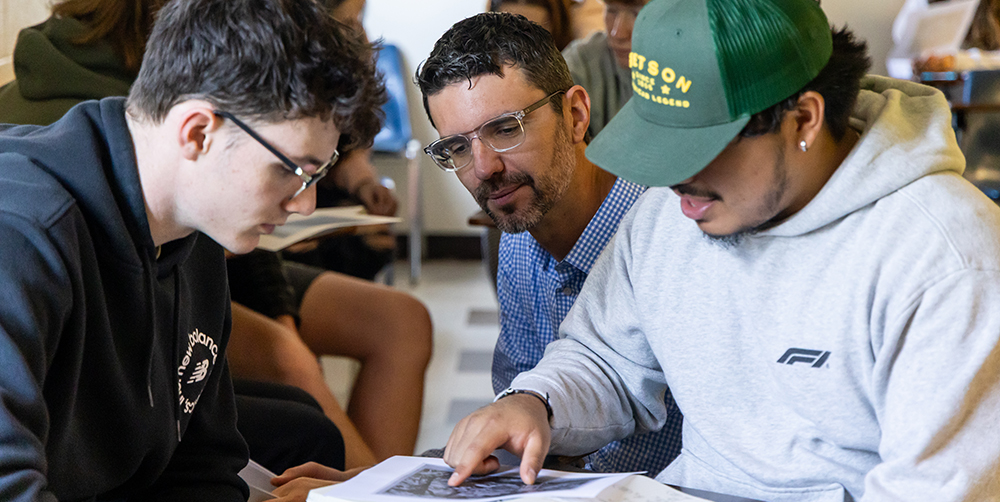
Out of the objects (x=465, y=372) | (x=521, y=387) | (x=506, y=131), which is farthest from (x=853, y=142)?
(x=465, y=372)

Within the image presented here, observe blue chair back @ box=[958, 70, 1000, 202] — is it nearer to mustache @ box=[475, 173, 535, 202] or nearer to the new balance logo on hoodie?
mustache @ box=[475, 173, 535, 202]

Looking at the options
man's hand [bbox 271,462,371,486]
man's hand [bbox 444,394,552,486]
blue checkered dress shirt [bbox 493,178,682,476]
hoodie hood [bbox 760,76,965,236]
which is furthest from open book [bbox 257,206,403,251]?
hoodie hood [bbox 760,76,965,236]

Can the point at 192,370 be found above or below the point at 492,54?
below

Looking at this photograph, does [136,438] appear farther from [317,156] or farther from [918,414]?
[918,414]

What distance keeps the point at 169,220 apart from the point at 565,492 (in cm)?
53

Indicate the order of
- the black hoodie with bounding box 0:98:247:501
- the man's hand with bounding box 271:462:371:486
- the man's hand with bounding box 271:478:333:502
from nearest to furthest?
the black hoodie with bounding box 0:98:247:501, the man's hand with bounding box 271:478:333:502, the man's hand with bounding box 271:462:371:486

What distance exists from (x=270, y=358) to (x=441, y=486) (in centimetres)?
101

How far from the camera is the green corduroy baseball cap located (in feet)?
2.58

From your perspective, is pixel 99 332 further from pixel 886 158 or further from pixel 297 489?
pixel 886 158

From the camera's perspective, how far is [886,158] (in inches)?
32.4

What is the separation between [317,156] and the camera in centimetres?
89

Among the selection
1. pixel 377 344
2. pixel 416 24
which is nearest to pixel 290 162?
pixel 377 344

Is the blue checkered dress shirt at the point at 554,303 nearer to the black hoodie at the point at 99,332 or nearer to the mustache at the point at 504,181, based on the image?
the mustache at the point at 504,181

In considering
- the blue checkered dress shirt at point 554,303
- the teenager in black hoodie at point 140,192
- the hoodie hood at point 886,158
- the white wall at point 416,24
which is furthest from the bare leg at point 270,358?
the white wall at point 416,24
